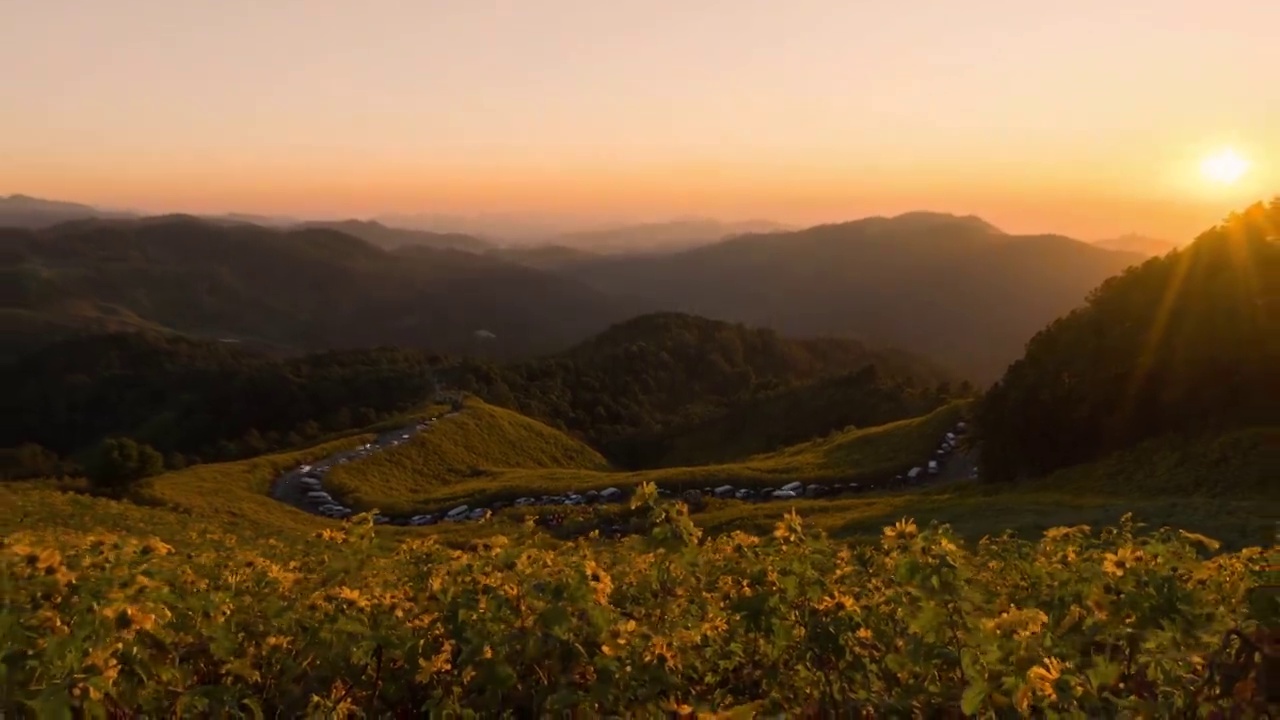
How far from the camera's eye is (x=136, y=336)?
6280 inches

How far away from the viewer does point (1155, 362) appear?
30.6 meters

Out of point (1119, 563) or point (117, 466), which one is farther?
point (117, 466)

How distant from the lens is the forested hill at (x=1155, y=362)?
2858cm

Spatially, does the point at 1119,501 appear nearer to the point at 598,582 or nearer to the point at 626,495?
the point at 626,495

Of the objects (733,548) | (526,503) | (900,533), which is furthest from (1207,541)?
(526,503)

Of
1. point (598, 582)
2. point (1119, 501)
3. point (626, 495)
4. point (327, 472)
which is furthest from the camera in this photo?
point (327, 472)

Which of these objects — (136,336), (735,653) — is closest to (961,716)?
(735,653)

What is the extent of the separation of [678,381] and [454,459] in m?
72.0

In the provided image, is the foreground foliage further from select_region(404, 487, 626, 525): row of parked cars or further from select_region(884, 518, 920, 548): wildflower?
select_region(404, 487, 626, 525): row of parked cars

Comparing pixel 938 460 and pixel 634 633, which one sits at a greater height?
pixel 634 633

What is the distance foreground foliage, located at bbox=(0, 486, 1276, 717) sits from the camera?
13.8 feet

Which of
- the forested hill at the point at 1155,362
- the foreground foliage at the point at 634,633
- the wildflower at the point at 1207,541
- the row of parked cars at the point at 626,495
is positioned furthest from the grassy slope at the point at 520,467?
the wildflower at the point at 1207,541

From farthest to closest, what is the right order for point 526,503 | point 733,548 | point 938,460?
point 938,460 → point 526,503 → point 733,548

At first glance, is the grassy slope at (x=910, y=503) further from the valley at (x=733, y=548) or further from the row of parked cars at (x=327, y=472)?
the row of parked cars at (x=327, y=472)
